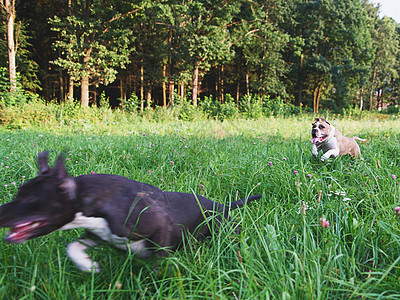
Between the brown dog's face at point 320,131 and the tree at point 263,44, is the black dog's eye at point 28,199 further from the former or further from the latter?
the tree at point 263,44

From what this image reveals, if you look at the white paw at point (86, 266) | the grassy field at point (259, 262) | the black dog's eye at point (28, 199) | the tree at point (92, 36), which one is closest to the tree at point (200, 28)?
the tree at point (92, 36)

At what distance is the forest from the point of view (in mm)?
12422

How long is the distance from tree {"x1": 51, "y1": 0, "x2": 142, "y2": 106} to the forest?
54mm

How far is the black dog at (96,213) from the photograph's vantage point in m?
0.89

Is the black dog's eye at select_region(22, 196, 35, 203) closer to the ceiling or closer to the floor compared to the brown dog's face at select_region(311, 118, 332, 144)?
closer to the floor

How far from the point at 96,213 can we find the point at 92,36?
47.1 feet

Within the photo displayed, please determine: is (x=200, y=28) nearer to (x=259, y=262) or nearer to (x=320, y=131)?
(x=320, y=131)

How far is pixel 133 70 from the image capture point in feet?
75.1

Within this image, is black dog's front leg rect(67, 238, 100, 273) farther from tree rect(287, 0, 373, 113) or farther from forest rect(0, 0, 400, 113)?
tree rect(287, 0, 373, 113)

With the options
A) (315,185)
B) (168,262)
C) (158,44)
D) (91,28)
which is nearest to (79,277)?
(168,262)

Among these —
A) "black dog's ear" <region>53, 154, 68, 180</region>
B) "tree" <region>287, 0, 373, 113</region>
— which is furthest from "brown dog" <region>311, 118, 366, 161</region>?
"tree" <region>287, 0, 373, 113</region>

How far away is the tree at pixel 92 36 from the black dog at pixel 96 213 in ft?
41.4

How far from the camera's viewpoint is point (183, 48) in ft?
46.8

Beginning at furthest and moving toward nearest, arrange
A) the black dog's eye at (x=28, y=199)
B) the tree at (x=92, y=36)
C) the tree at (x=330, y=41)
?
1. the tree at (x=330, y=41)
2. the tree at (x=92, y=36)
3. the black dog's eye at (x=28, y=199)
